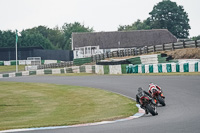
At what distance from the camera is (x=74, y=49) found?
80.2 metres

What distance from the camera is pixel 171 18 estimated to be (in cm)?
10588

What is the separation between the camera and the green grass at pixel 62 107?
13.0 meters

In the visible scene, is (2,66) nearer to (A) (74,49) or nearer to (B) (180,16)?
(A) (74,49)

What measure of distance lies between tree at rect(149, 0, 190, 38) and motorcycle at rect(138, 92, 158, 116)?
92.0m

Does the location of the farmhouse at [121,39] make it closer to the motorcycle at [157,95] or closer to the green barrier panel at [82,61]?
the green barrier panel at [82,61]

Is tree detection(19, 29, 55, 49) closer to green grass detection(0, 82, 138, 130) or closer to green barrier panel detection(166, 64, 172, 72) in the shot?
green barrier panel detection(166, 64, 172, 72)

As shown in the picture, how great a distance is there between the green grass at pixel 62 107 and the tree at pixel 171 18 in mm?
84012

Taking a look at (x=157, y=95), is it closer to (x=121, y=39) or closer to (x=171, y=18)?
(x=121, y=39)

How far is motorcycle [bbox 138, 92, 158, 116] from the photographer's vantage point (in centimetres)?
1216

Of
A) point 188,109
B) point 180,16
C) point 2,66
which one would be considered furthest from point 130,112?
point 180,16

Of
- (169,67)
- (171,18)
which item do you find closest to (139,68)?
(169,67)

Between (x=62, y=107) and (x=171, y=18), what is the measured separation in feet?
304

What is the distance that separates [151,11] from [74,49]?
117ft

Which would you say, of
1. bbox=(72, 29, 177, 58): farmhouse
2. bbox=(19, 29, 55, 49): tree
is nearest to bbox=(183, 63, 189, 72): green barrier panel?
bbox=(72, 29, 177, 58): farmhouse
